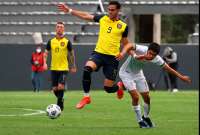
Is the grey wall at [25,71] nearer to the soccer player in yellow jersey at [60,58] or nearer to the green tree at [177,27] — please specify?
the soccer player in yellow jersey at [60,58]

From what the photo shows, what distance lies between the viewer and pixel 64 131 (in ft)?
47.1

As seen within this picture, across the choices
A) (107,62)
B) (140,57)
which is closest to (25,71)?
(107,62)

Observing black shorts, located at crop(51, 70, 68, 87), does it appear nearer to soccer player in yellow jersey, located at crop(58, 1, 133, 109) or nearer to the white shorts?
soccer player in yellow jersey, located at crop(58, 1, 133, 109)

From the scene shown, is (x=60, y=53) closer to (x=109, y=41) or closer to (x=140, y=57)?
(x=109, y=41)

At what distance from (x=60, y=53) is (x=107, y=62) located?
434cm

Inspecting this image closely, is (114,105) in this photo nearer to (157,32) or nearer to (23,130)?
(23,130)

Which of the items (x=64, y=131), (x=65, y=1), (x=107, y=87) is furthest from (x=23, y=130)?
(x=65, y=1)

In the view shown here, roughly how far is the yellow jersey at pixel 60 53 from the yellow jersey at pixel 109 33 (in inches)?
160

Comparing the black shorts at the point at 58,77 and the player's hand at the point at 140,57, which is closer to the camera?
the player's hand at the point at 140,57

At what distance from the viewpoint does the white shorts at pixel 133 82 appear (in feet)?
51.6

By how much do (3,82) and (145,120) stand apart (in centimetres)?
2269

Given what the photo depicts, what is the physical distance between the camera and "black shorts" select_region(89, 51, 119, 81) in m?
16.8

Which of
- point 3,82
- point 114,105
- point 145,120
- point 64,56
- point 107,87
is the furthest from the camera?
point 3,82

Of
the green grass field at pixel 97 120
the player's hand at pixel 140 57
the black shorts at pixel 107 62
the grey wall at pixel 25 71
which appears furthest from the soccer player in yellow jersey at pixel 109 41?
the grey wall at pixel 25 71
